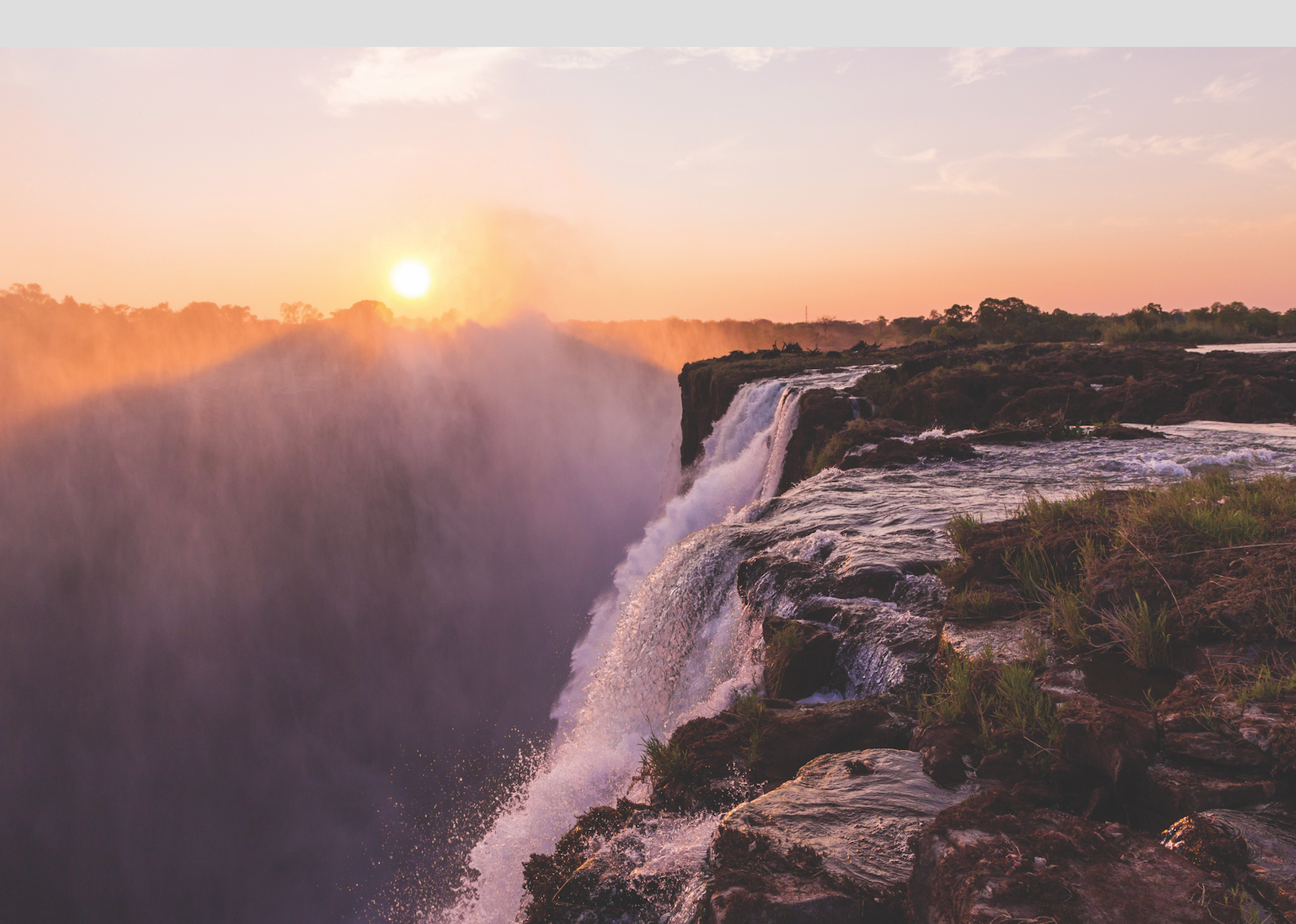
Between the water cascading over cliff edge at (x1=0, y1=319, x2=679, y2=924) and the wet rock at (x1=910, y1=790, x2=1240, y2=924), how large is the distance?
46.4ft

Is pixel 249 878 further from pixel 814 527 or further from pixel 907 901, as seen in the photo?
pixel 907 901

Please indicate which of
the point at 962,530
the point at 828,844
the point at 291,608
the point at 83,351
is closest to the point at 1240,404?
the point at 962,530

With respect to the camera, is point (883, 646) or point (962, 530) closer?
point (883, 646)

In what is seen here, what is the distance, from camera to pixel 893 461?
26.5ft

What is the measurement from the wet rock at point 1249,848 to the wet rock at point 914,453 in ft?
20.7

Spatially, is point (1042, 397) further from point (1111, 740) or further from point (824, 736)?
point (1111, 740)

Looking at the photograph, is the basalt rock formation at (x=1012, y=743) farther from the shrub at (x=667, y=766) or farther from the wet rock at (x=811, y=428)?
the wet rock at (x=811, y=428)

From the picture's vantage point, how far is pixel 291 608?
3244 centimetres

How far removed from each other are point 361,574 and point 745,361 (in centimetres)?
2665

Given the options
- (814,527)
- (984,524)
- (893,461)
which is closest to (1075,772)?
(984,524)

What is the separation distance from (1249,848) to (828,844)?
121 cm

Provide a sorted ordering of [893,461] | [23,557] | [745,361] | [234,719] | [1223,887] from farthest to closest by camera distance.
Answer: [23,557] < [234,719] < [745,361] < [893,461] < [1223,887]

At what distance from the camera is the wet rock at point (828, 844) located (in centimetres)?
198

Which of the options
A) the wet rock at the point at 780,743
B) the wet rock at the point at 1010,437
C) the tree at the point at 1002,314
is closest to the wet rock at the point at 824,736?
the wet rock at the point at 780,743
